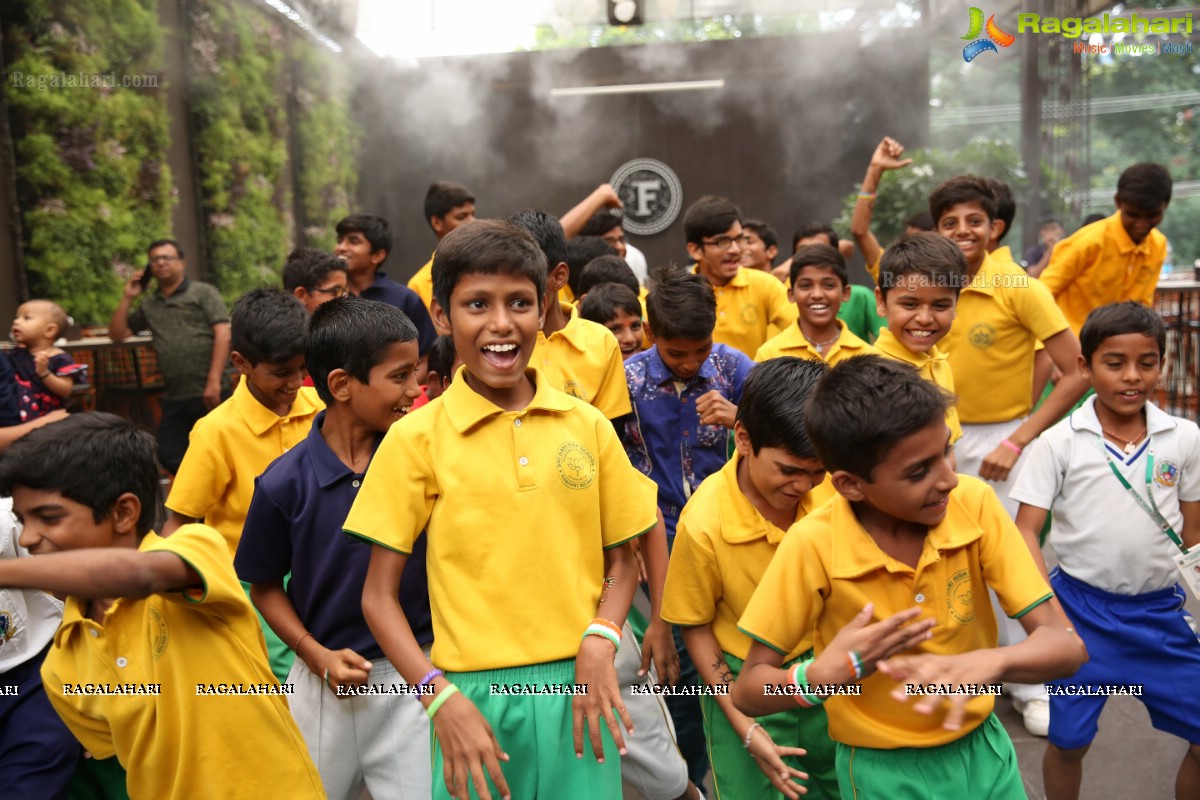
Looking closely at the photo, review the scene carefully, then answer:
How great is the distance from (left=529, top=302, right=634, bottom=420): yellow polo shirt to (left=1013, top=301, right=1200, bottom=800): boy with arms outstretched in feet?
4.10

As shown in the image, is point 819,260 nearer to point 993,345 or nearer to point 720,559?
point 993,345

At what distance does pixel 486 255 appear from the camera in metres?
2.11

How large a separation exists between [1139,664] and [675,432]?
1.48 metres

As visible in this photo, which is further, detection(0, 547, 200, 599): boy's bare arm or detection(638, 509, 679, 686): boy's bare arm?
detection(638, 509, 679, 686): boy's bare arm

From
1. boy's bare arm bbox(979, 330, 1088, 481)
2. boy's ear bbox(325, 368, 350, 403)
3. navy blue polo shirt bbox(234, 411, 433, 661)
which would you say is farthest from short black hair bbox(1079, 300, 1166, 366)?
boy's ear bbox(325, 368, 350, 403)

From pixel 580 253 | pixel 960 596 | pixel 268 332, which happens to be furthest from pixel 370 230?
pixel 960 596

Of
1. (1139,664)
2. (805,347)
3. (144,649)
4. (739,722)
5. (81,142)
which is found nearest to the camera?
(144,649)

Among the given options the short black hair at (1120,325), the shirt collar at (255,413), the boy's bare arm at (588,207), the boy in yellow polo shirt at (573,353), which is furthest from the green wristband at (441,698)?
the boy's bare arm at (588,207)

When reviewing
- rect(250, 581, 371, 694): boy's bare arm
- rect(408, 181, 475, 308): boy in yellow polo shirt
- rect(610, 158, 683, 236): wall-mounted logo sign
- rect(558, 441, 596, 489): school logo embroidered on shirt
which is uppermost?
rect(610, 158, 683, 236): wall-mounted logo sign

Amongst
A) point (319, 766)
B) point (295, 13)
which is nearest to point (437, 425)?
point (319, 766)

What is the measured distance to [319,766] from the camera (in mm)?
2504

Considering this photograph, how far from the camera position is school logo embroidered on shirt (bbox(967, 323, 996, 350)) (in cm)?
402

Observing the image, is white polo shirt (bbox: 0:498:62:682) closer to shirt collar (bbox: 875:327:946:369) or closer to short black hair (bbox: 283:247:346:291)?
short black hair (bbox: 283:247:346:291)

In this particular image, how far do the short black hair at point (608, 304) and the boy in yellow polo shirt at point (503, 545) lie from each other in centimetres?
190
